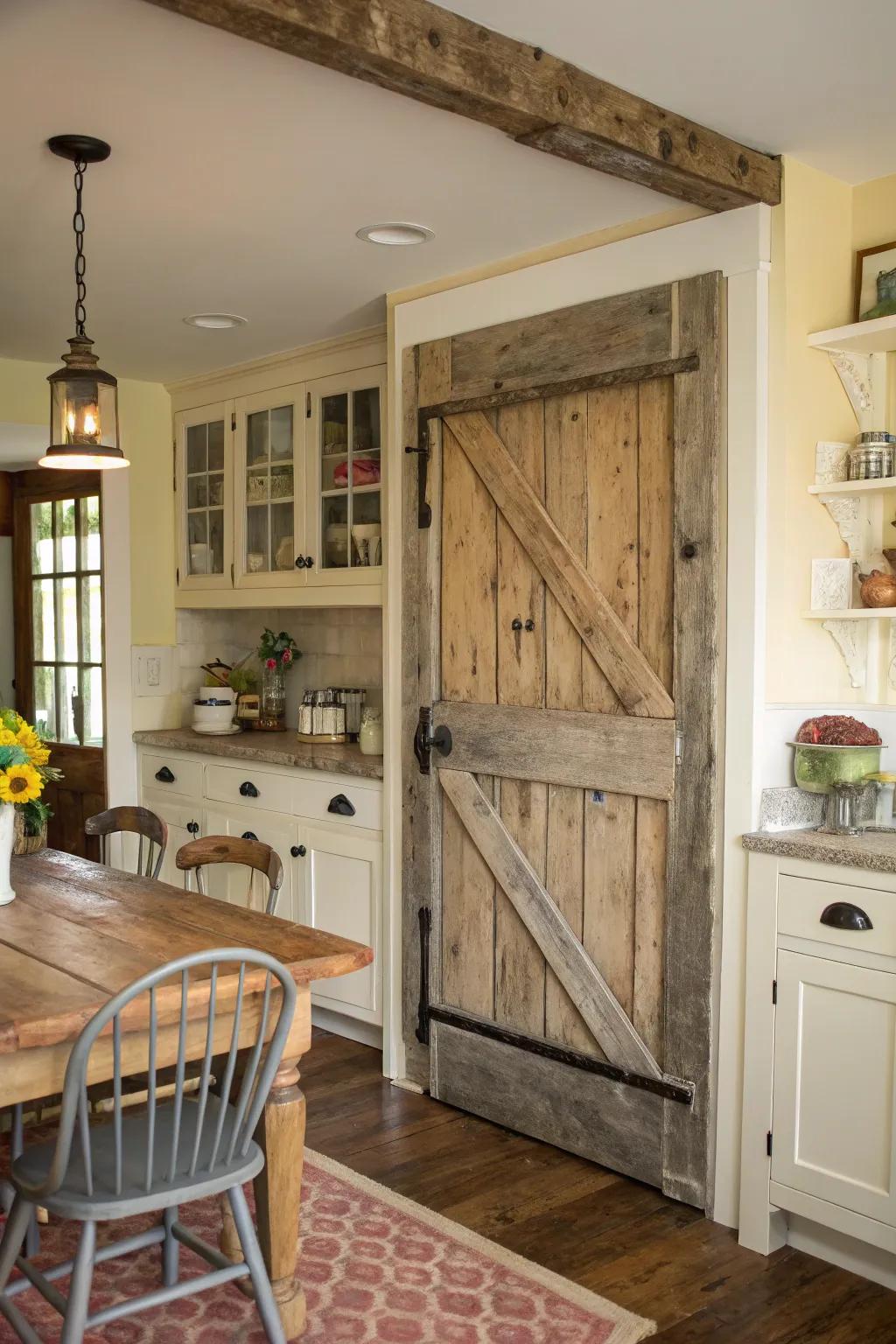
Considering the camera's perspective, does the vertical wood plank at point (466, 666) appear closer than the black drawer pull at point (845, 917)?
No

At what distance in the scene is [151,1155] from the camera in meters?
2.08

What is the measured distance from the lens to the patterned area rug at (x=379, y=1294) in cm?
248

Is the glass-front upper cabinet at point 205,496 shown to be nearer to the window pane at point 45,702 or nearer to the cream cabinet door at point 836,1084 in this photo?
the window pane at point 45,702

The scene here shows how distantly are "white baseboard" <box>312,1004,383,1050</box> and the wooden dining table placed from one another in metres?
1.49

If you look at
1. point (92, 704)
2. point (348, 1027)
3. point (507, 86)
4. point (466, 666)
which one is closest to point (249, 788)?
point (348, 1027)

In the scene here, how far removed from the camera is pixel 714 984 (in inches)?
117

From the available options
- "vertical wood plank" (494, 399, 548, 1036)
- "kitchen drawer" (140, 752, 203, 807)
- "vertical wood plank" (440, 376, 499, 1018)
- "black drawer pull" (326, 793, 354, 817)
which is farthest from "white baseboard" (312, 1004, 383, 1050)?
"kitchen drawer" (140, 752, 203, 807)

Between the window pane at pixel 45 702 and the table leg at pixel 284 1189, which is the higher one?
the window pane at pixel 45 702

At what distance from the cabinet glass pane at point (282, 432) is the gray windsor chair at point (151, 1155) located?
275 centimetres

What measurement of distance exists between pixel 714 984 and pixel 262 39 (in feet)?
7.41

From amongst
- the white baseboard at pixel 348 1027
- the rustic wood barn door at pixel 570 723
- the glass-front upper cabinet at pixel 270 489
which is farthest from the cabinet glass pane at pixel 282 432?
the white baseboard at pixel 348 1027

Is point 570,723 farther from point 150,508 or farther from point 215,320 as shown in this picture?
point 150,508

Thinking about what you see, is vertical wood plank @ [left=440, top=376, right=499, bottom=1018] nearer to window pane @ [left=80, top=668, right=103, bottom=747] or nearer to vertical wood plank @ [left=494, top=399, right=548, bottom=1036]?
vertical wood plank @ [left=494, top=399, right=548, bottom=1036]

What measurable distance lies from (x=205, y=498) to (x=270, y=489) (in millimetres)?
498
